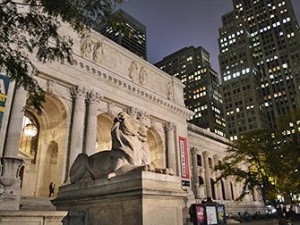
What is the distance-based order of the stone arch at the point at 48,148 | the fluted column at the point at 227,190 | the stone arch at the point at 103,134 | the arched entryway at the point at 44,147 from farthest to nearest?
1. the fluted column at the point at 227,190
2. the stone arch at the point at 103,134
3. the arched entryway at the point at 44,147
4. the stone arch at the point at 48,148

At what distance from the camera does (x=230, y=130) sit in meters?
99.6

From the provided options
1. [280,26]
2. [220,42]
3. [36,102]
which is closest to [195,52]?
[220,42]

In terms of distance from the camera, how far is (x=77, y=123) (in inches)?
865

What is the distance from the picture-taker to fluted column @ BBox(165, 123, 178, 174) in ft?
100

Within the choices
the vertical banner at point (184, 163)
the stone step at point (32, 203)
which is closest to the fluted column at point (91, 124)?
the stone step at point (32, 203)

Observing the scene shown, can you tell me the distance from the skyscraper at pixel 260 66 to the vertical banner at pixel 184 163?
2720 inches

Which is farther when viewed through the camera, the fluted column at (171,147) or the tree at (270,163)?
the fluted column at (171,147)

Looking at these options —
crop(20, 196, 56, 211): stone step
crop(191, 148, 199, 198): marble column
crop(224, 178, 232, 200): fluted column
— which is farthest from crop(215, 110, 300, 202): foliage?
crop(20, 196, 56, 211): stone step

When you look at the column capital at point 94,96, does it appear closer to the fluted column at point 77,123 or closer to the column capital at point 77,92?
the fluted column at point 77,123

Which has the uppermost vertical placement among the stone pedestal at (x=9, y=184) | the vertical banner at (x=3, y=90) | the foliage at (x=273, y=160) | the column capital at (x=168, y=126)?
the column capital at (x=168, y=126)

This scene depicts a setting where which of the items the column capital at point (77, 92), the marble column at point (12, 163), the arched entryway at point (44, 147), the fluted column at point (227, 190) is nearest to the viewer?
the marble column at point (12, 163)

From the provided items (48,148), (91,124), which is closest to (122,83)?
(91,124)

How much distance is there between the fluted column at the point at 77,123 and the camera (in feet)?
68.9

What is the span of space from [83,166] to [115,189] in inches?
79.0
